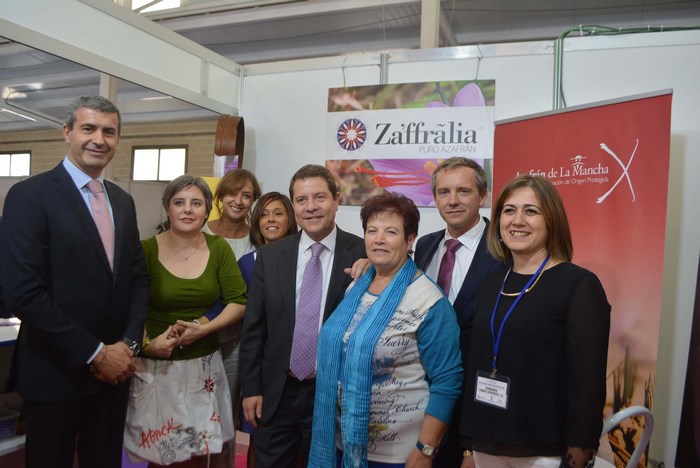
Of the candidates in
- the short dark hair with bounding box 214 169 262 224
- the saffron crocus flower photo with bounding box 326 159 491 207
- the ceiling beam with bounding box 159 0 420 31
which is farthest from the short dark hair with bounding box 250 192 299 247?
the ceiling beam with bounding box 159 0 420 31

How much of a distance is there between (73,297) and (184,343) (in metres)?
0.51

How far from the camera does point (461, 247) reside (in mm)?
2104

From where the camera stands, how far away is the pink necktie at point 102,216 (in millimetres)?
1929

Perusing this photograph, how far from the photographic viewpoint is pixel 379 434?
1684mm

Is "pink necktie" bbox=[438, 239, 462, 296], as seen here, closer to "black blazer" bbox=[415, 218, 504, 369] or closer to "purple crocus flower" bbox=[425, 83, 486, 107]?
"black blazer" bbox=[415, 218, 504, 369]

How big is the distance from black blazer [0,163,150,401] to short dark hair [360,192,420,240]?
3.14 ft

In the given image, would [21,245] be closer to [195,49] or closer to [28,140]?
[28,140]

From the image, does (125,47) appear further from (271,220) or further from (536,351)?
(536,351)

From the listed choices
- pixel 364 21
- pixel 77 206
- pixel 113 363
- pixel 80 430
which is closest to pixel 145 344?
pixel 113 363

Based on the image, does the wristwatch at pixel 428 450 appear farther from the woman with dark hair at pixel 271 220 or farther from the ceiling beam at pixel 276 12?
the ceiling beam at pixel 276 12

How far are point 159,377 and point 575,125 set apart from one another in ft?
8.57

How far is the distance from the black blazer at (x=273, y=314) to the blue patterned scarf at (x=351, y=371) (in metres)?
0.17

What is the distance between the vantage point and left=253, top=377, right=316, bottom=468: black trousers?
1931 millimetres

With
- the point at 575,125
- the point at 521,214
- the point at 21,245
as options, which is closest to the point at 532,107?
the point at 575,125
